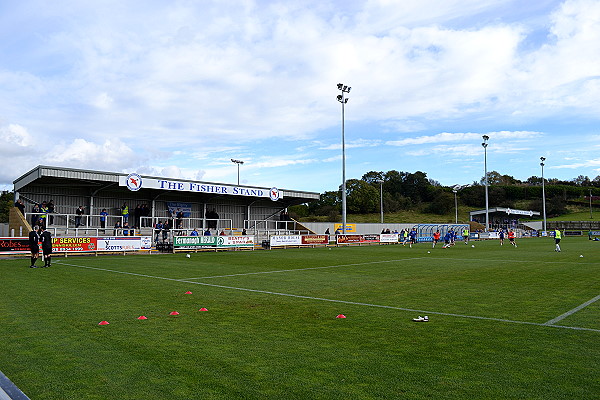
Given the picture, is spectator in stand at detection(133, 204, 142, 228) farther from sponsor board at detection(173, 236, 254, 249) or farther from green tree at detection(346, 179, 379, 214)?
green tree at detection(346, 179, 379, 214)

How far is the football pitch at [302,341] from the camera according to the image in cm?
526

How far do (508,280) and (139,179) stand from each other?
101ft

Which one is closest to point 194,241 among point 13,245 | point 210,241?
point 210,241

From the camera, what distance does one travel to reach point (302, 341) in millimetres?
7402

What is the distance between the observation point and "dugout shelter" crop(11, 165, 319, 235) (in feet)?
121

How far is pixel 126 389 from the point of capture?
5.19 m

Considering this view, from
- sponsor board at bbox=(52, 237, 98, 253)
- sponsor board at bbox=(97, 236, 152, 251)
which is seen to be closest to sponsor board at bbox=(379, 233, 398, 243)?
sponsor board at bbox=(97, 236, 152, 251)

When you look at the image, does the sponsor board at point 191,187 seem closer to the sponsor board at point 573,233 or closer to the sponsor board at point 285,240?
the sponsor board at point 285,240

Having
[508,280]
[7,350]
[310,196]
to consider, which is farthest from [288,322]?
[310,196]

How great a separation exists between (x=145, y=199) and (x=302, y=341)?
131 ft

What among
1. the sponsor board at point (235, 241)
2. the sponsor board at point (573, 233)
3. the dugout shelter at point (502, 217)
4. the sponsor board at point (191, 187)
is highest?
the sponsor board at point (191, 187)

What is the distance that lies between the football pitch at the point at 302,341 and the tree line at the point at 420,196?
89.3 meters

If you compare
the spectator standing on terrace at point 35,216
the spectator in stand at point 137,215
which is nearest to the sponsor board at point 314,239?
the spectator in stand at point 137,215

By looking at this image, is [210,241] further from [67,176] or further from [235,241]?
[67,176]
